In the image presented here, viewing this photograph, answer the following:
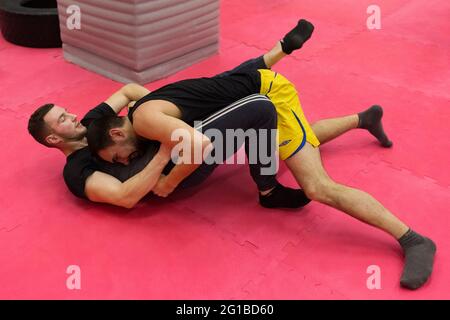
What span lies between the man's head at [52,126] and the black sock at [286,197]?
3.59ft

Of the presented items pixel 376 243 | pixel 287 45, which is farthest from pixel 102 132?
pixel 376 243

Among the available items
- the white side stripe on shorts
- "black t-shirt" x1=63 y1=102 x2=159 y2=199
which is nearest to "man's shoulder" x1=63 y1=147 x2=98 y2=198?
"black t-shirt" x1=63 y1=102 x2=159 y2=199

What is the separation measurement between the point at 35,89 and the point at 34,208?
4.84 ft

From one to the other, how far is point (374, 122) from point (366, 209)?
91cm

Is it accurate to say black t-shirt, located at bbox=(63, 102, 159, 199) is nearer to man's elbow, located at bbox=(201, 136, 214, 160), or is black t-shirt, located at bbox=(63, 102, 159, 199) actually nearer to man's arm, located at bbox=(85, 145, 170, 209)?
man's arm, located at bbox=(85, 145, 170, 209)

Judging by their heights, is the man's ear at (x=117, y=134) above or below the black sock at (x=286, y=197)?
above

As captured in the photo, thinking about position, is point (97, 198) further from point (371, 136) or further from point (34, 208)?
point (371, 136)

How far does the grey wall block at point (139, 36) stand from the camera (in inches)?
143

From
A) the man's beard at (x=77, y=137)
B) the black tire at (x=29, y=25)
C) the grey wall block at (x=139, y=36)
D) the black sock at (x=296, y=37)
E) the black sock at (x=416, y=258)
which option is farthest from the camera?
the black tire at (x=29, y=25)

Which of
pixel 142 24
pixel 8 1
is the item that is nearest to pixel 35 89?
pixel 142 24

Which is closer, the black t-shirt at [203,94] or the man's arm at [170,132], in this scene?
the man's arm at [170,132]

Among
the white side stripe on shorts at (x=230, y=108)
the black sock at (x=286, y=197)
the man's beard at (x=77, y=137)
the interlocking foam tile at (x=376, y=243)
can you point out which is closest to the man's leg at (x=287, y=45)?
the white side stripe on shorts at (x=230, y=108)

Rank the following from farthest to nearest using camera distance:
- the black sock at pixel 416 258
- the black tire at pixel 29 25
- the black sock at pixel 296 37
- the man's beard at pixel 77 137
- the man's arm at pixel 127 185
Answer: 1. the black tire at pixel 29 25
2. the black sock at pixel 296 37
3. the man's beard at pixel 77 137
4. the man's arm at pixel 127 185
5. the black sock at pixel 416 258

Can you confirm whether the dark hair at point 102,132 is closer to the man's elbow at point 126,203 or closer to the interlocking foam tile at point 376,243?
the man's elbow at point 126,203
